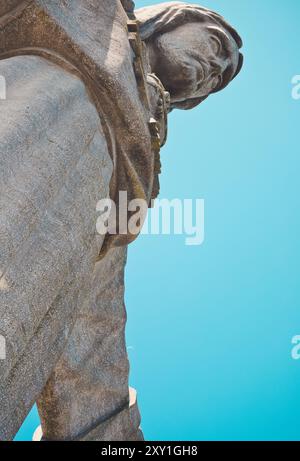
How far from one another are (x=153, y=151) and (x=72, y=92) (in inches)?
41.0

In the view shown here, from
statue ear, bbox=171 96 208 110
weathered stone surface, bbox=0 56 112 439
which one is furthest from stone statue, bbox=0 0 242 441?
statue ear, bbox=171 96 208 110

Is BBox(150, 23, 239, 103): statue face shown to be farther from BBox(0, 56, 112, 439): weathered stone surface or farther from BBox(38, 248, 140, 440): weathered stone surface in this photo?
BBox(0, 56, 112, 439): weathered stone surface

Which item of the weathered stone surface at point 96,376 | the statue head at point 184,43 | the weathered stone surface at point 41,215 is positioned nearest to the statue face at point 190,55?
the statue head at point 184,43

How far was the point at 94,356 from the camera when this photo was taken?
5.05m

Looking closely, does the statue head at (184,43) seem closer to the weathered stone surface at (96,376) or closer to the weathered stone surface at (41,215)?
the weathered stone surface at (96,376)

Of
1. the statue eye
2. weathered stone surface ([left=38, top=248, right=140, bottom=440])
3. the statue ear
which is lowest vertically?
weathered stone surface ([left=38, top=248, right=140, bottom=440])

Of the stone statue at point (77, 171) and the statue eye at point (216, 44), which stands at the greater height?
the statue eye at point (216, 44)

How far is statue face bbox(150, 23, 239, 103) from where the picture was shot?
560 centimetres

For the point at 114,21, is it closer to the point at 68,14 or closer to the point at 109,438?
the point at 68,14

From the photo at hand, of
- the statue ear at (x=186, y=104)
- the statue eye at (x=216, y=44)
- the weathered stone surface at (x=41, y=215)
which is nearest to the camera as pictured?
the weathered stone surface at (x=41, y=215)

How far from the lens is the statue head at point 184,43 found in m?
5.57

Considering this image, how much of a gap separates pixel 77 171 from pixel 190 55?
116 inches
